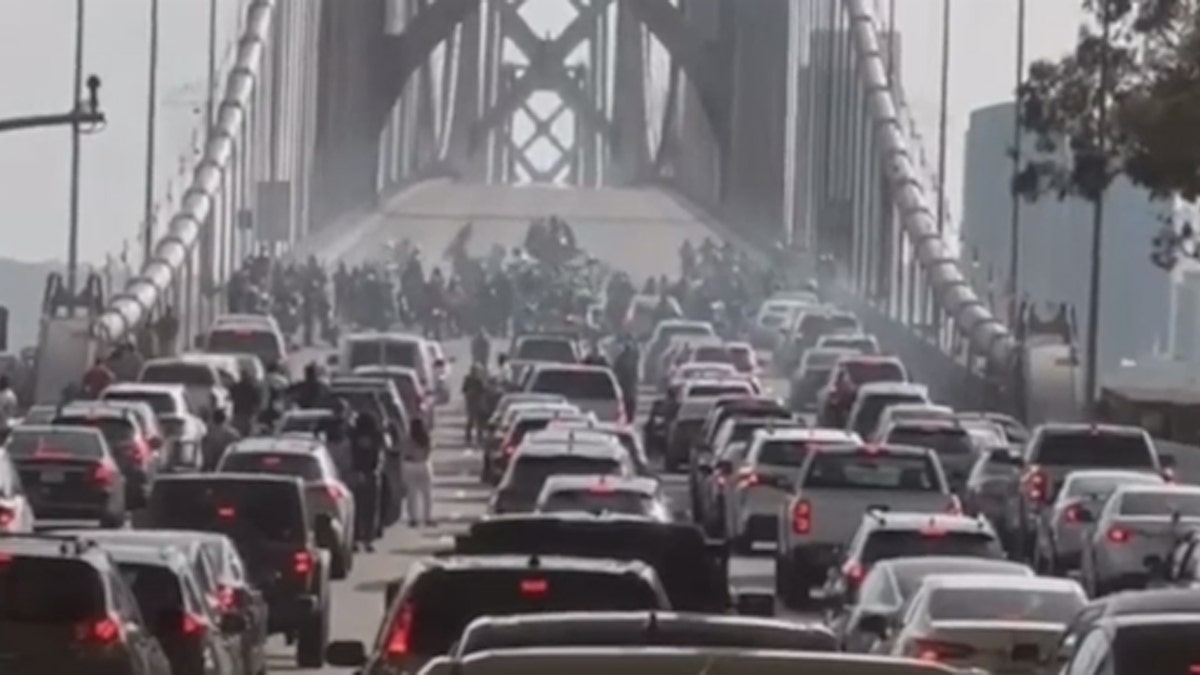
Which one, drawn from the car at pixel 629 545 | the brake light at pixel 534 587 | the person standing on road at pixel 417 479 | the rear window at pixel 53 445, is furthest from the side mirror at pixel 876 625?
the person standing on road at pixel 417 479

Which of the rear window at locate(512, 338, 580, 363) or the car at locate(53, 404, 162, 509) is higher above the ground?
the rear window at locate(512, 338, 580, 363)

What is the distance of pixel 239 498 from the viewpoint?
3359 cm

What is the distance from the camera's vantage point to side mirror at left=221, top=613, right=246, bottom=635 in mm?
25734

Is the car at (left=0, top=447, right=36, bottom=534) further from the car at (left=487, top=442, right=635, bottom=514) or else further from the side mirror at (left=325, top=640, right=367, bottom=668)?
the side mirror at (left=325, top=640, right=367, bottom=668)

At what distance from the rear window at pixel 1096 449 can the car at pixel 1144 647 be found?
104 ft

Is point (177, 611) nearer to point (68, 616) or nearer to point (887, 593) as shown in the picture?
point (68, 616)

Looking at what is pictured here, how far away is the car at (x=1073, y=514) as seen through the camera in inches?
1663

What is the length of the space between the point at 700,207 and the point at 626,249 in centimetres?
582

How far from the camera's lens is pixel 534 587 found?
1900 centimetres

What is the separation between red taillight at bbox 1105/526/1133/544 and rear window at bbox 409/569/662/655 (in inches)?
754

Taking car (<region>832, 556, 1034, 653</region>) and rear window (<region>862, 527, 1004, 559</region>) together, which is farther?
rear window (<region>862, 527, 1004, 559</region>)

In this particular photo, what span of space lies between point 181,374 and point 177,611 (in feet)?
142

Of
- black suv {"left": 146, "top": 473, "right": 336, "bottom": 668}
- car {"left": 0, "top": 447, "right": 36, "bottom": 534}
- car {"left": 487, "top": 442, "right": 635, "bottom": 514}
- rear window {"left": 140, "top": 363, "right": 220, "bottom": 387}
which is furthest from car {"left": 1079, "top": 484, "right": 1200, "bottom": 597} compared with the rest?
rear window {"left": 140, "top": 363, "right": 220, "bottom": 387}

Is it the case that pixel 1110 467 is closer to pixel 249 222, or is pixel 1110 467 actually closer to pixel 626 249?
pixel 249 222
